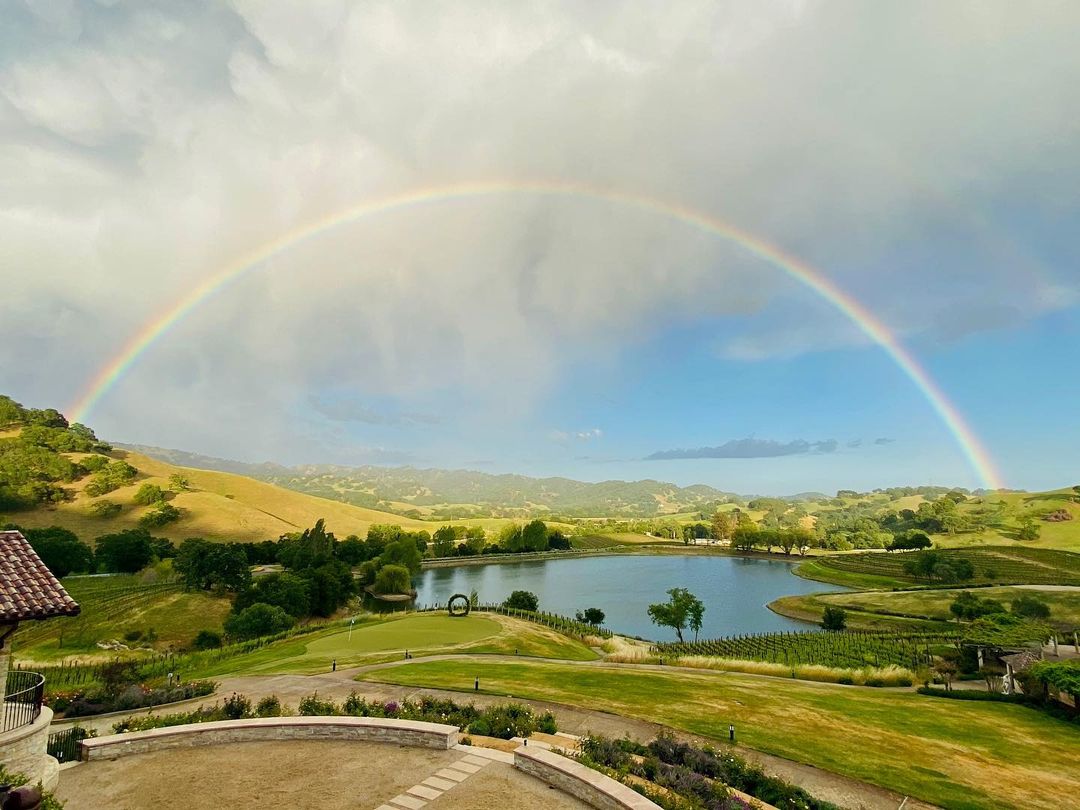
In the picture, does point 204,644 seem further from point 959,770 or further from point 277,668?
point 959,770

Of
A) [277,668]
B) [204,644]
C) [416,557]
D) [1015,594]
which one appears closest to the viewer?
[277,668]

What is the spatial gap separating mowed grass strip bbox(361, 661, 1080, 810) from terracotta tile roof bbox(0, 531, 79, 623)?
1944 centimetres

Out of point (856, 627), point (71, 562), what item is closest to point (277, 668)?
point (856, 627)

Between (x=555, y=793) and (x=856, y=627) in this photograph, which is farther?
(x=856, y=627)

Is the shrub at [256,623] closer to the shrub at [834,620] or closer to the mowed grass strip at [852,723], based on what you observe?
the mowed grass strip at [852,723]

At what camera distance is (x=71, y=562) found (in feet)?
348

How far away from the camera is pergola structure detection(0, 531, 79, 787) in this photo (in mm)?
14953

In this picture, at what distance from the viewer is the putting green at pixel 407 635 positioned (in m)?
47.7

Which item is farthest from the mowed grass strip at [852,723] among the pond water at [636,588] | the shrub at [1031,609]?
the shrub at [1031,609]

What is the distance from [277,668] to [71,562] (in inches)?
3854

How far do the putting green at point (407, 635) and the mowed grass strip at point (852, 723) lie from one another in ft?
36.8

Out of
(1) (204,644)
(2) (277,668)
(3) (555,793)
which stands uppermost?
(3) (555,793)

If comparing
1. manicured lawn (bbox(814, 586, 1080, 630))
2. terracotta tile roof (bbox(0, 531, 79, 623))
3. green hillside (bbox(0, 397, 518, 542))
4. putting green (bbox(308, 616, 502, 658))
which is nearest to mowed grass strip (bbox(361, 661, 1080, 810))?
putting green (bbox(308, 616, 502, 658))

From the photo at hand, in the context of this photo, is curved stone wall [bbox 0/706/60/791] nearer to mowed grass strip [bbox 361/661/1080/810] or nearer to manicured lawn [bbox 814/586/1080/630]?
mowed grass strip [bbox 361/661/1080/810]
